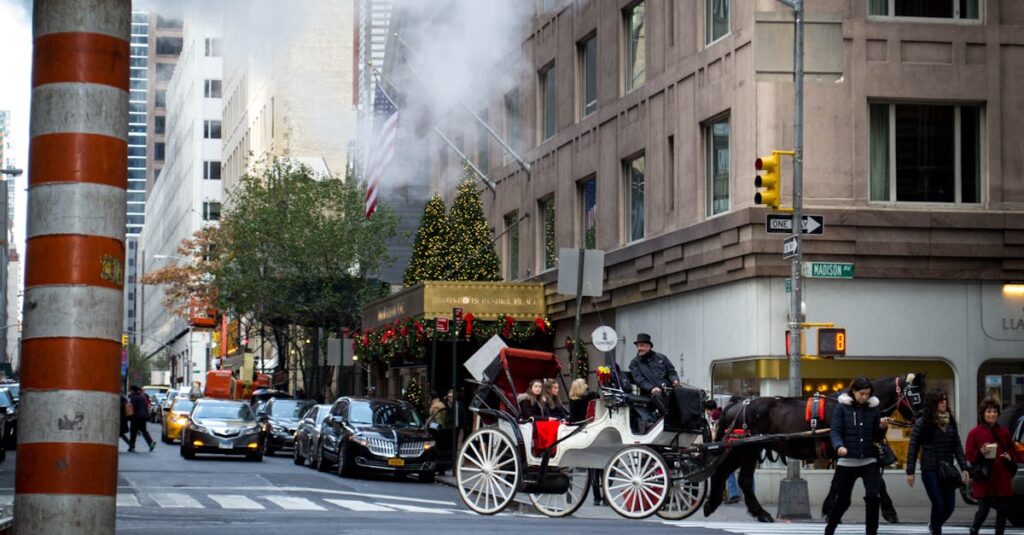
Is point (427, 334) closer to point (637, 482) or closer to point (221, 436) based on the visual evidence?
point (221, 436)

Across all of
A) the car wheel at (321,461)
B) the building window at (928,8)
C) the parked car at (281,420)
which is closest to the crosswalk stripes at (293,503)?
the car wheel at (321,461)

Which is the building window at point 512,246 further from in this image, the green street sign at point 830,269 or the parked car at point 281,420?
the green street sign at point 830,269

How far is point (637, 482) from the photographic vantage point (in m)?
16.1

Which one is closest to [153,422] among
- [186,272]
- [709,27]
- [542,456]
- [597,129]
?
[186,272]

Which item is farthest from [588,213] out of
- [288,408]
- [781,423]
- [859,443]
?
[859,443]

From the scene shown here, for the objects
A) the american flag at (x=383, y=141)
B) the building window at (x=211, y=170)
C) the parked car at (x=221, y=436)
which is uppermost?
the building window at (x=211, y=170)

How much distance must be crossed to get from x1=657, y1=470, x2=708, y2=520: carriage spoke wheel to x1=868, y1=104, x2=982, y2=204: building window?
9.55 meters

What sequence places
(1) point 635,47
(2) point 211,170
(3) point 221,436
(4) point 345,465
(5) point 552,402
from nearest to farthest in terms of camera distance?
(5) point 552,402, (4) point 345,465, (1) point 635,47, (3) point 221,436, (2) point 211,170

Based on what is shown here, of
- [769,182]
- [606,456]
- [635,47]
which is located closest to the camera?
[606,456]

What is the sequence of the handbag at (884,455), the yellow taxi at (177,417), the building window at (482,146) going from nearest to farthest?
the handbag at (884,455) < the building window at (482,146) < the yellow taxi at (177,417)

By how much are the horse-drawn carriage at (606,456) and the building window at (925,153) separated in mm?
9038

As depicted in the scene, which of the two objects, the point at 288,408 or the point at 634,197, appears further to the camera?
the point at 288,408

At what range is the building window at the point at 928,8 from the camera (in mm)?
24453

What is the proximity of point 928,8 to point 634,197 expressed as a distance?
787 centimetres
